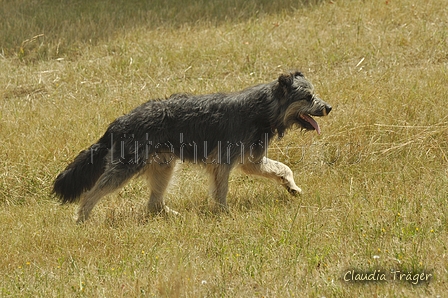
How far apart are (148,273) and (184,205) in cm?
224

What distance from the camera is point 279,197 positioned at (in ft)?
26.9

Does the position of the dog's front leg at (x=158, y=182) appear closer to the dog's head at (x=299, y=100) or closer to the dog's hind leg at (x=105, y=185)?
the dog's hind leg at (x=105, y=185)

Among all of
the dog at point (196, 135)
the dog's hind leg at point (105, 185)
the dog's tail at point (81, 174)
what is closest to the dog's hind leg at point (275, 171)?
the dog at point (196, 135)

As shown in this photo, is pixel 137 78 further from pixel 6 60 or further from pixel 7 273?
pixel 7 273

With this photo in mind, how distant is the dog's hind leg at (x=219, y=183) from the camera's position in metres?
8.00

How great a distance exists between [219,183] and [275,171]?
2.14 feet

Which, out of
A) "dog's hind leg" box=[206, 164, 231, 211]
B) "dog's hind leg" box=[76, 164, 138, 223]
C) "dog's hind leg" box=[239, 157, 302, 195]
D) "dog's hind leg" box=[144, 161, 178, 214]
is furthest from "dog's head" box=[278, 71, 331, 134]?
"dog's hind leg" box=[76, 164, 138, 223]

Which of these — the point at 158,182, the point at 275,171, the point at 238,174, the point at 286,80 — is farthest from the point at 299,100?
the point at 158,182

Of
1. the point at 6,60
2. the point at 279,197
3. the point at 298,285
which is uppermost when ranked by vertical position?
the point at 298,285

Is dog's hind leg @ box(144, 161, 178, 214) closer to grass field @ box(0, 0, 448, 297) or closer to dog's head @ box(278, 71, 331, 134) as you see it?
grass field @ box(0, 0, 448, 297)

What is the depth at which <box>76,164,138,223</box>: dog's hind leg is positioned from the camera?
311 inches

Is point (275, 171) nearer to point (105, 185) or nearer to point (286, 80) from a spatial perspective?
point (286, 80)

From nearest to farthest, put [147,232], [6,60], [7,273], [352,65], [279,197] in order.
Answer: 1. [7,273]
2. [147,232]
3. [279,197]
4. [352,65]
5. [6,60]

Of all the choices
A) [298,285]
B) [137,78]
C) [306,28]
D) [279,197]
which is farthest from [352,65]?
[298,285]
